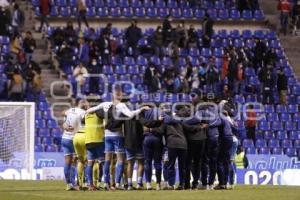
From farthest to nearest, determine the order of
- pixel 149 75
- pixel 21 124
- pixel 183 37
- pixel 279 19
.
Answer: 1. pixel 279 19
2. pixel 183 37
3. pixel 149 75
4. pixel 21 124

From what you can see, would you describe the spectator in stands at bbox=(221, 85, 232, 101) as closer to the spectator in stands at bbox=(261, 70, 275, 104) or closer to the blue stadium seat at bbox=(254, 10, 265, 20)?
the spectator in stands at bbox=(261, 70, 275, 104)

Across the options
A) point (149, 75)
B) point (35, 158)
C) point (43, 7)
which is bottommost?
point (35, 158)

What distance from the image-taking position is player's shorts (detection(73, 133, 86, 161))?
83.0ft

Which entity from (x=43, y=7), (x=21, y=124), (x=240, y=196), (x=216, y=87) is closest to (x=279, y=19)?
(x=216, y=87)

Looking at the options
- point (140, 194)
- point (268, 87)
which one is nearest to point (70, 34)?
point (268, 87)

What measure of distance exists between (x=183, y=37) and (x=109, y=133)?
58.3ft

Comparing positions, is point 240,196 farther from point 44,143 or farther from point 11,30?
point 11,30

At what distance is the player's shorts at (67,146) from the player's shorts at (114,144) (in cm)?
81

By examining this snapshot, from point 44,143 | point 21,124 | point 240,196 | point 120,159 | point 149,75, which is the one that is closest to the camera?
point 240,196

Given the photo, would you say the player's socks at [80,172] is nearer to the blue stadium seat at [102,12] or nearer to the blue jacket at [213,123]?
the blue jacket at [213,123]

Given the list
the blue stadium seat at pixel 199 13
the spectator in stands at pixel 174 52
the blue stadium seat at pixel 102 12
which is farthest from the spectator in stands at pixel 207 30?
the blue stadium seat at pixel 102 12

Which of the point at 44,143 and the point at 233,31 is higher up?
the point at 233,31

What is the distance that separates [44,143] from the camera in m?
37.7

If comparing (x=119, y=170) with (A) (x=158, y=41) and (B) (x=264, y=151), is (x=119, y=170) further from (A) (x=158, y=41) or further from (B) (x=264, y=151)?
(A) (x=158, y=41)
